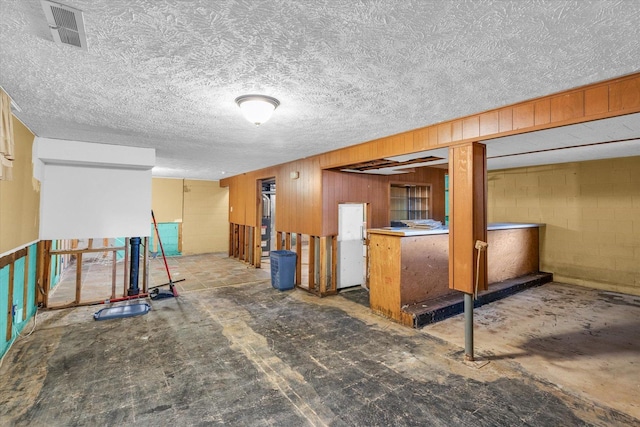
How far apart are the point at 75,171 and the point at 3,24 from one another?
377 centimetres

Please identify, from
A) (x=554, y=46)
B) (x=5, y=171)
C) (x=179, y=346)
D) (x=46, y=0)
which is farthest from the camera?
(x=179, y=346)

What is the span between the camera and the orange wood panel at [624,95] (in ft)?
6.95

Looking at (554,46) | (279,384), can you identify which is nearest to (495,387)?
(279,384)

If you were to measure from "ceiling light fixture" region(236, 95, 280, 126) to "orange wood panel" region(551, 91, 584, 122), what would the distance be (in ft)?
7.83

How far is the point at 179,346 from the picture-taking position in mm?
3330

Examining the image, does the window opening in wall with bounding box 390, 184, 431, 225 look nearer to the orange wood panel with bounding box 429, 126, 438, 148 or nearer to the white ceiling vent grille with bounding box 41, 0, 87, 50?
the orange wood panel with bounding box 429, 126, 438, 148

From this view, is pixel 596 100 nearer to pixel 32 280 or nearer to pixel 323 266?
pixel 323 266

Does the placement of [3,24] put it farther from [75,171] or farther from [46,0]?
[75,171]

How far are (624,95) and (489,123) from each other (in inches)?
37.2

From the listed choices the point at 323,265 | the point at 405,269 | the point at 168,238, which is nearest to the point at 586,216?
the point at 405,269

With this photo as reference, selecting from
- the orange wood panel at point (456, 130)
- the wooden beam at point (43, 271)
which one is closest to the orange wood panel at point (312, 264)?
the orange wood panel at point (456, 130)

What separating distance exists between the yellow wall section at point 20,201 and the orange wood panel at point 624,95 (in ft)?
17.6

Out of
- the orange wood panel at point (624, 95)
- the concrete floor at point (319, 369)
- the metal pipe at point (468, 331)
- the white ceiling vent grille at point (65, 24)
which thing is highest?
the white ceiling vent grille at point (65, 24)

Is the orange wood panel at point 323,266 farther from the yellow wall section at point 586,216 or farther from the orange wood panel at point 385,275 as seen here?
the yellow wall section at point 586,216
